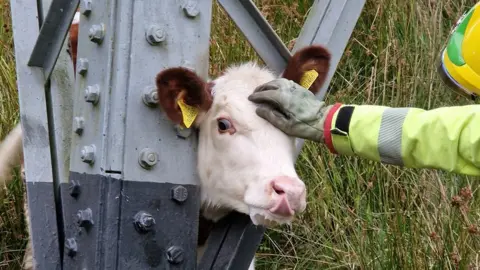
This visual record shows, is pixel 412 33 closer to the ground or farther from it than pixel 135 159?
closer to the ground

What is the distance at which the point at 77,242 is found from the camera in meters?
2.83

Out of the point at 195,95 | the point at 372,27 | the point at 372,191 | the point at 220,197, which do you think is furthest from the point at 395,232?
the point at 372,27

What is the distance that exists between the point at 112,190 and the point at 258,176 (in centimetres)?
53

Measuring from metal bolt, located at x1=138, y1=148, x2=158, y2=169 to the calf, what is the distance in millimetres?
153

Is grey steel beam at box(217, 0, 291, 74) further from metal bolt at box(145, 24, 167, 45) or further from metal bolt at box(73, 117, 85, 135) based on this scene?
metal bolt at box(73, 117, 85, 135)

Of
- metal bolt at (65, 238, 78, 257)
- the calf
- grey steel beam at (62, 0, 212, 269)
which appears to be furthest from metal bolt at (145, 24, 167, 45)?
metal bolt at (65, 238, 78, 257)

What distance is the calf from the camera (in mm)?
2672

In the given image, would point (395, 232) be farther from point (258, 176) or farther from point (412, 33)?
point (412, 33)

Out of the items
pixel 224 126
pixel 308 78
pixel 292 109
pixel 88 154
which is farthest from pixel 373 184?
pixel 88 154

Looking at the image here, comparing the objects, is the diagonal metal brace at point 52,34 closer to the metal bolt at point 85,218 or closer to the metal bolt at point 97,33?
the metal bolt at point 97,33

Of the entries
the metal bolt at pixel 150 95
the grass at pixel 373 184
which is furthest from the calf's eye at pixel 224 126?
the grass at pixel 373 184

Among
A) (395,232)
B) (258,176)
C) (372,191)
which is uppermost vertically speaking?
(258,176)

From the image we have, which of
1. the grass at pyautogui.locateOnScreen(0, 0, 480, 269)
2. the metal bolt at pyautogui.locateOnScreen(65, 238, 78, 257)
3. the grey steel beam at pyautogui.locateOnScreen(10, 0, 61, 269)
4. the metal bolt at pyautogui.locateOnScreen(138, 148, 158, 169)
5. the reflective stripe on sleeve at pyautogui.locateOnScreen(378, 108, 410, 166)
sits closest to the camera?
the reflective stripe on sleeve at pyautogui.locateOnScreen(378, 108, 410, 166)

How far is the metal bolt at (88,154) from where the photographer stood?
2648 mm
